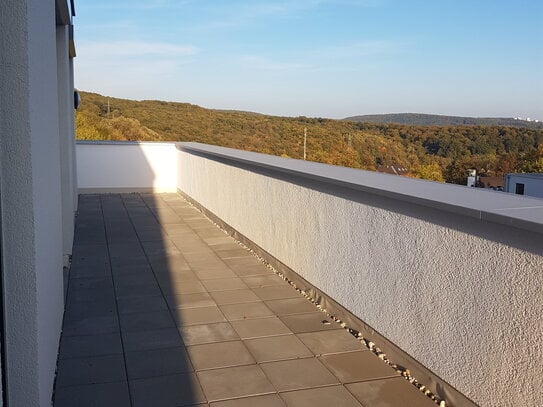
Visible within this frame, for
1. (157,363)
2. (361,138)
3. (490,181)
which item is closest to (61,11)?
(157,363)

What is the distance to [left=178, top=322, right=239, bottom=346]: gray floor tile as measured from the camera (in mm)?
4211

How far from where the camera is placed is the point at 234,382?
3.51 m

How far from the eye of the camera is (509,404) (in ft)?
9.00

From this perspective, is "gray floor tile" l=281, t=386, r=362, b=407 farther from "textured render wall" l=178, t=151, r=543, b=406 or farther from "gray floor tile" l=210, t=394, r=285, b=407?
"textured render wall" l=178, t=151, r=543, b=406

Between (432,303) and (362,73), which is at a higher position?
(362,73)

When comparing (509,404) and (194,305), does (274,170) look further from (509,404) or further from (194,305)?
(509,404)

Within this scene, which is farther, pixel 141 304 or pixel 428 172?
pixel 428 172

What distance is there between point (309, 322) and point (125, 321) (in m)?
1.51

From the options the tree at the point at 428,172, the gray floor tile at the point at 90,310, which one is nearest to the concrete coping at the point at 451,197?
the gray floor tile at the point at 90,310

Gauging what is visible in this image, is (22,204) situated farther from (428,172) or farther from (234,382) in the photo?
(428,172)

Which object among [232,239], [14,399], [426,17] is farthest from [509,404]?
[426,17]

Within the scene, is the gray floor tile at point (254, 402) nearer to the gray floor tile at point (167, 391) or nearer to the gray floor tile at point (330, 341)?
the gray floor tile at point (167, 391)

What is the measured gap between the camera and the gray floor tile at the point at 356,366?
3.62 meters

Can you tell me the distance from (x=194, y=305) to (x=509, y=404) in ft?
9.71
